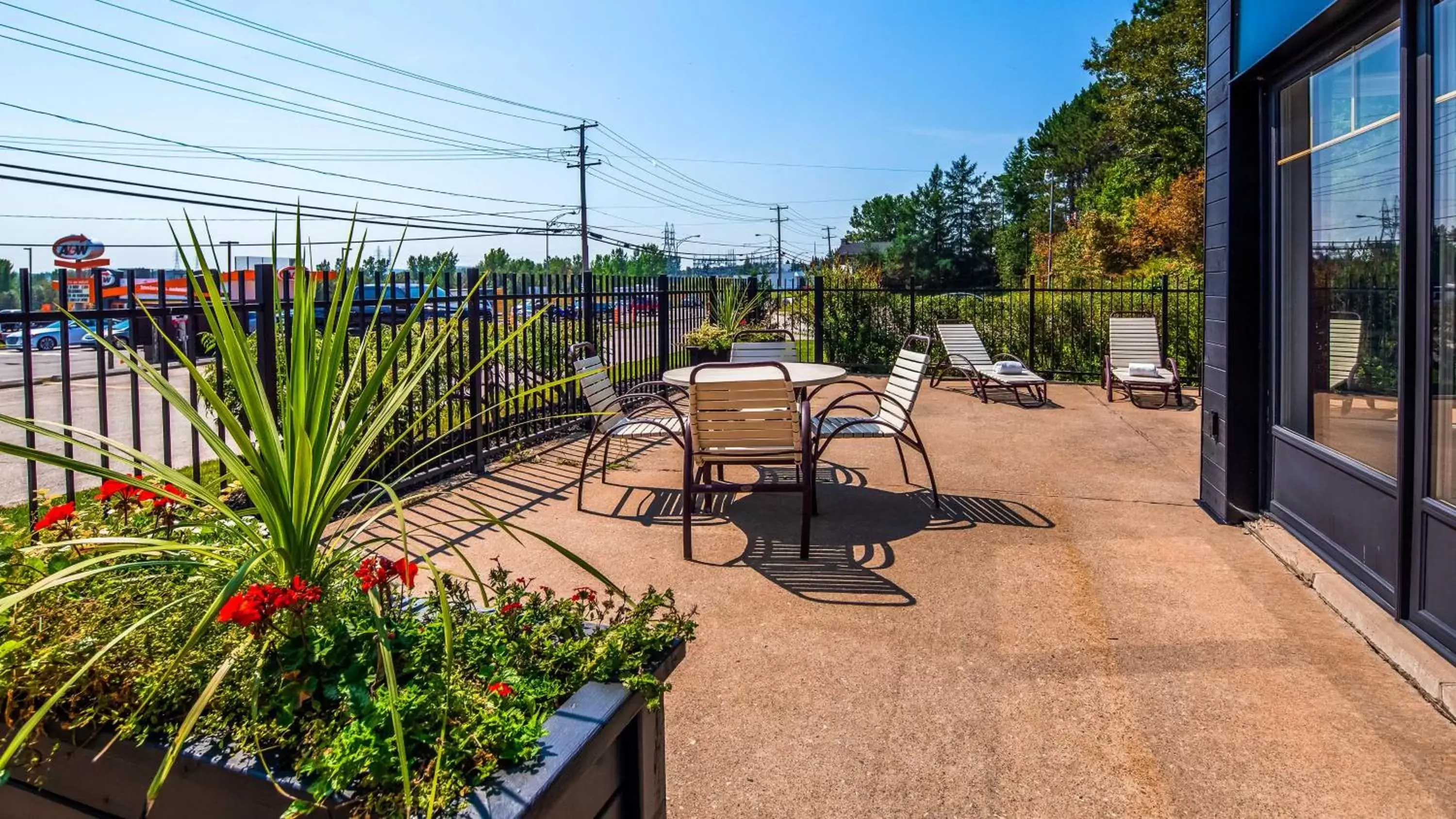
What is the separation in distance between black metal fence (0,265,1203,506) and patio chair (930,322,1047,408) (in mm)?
1522

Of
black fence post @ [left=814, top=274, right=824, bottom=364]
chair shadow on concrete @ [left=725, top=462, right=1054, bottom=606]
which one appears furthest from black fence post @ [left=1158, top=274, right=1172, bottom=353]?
chair shadow on concrete @ [left=725, top=462, right=1054, bottom=606]

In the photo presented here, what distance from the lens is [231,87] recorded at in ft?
94.6

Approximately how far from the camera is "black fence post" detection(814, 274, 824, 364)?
41.9ft

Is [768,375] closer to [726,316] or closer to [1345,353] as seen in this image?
[1345,353]

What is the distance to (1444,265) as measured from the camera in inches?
118

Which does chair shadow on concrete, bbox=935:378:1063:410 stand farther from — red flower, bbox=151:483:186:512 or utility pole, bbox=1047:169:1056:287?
utility pole, bbox=1047:169:1056:287

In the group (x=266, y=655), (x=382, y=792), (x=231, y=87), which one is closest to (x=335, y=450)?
(x=266, y=655)

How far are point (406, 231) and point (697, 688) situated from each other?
1723mm

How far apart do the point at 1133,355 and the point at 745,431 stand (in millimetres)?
7715

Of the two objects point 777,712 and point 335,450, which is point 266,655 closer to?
point 335,450

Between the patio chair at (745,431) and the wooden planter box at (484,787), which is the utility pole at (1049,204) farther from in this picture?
the wooden planter box at (484,787)

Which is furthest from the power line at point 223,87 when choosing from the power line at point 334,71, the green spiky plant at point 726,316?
the green spiky plant at point 726,316

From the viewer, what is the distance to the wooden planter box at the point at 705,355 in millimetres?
9984

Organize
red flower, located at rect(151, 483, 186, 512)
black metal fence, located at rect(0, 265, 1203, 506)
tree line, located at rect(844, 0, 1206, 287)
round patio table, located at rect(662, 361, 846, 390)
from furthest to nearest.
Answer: tree line, located at rect(844, 0, 1206, 287), round patio table, located at rect(662, 361, 846, 390), black metal fence, located at rect(0, 265, 1203, 506), red flower, located at rect(151, 483, 186, 512)
